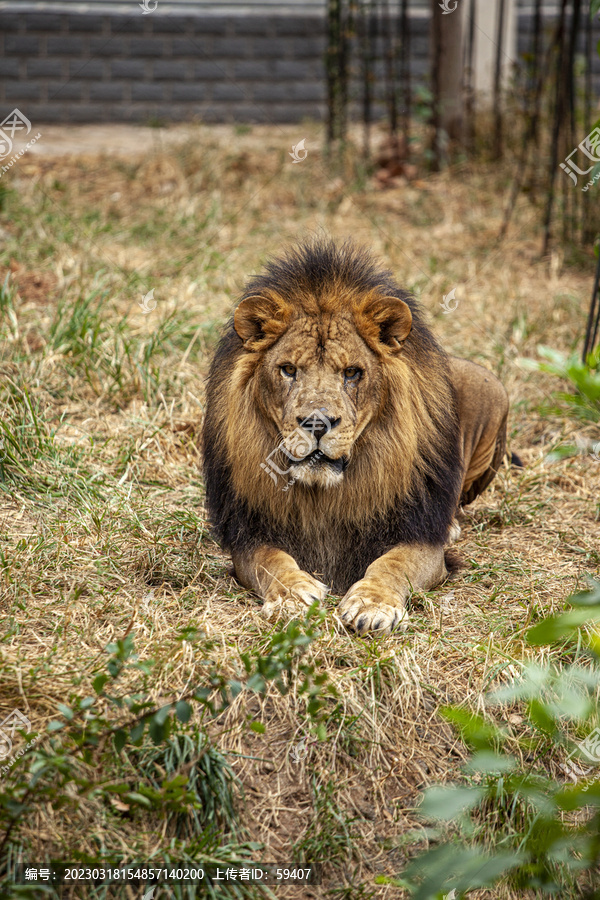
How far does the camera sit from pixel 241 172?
11312 millimetres

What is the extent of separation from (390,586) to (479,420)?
1.67m

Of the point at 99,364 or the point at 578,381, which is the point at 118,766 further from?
the point at 99,364

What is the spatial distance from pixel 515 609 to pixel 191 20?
13524mm

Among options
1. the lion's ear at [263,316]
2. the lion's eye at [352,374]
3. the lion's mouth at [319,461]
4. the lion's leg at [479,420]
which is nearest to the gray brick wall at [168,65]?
the lion's leg at [479,420]

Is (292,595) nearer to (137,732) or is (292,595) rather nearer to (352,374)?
(352,374)

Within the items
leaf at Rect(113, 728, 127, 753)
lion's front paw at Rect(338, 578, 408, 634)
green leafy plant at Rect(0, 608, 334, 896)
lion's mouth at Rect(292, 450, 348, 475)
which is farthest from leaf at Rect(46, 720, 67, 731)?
lion's mouth at Rect(292, 450, 348, 475)

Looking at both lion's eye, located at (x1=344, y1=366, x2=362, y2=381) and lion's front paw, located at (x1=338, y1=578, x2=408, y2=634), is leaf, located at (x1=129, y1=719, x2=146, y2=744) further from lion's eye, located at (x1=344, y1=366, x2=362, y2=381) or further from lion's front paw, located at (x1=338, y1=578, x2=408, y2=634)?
lion's eye, located at (x1=344, y1=366, x2=362, y2=381)

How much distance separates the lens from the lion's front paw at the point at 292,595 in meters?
3.75

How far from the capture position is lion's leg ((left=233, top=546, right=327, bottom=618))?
3.80m

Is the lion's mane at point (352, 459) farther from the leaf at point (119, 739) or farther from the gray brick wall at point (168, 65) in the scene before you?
the gray brick wall at point (168, 65)

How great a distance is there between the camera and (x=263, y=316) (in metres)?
3.97

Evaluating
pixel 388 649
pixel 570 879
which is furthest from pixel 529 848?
pixel 388 649

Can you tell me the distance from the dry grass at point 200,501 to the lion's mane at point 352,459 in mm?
361

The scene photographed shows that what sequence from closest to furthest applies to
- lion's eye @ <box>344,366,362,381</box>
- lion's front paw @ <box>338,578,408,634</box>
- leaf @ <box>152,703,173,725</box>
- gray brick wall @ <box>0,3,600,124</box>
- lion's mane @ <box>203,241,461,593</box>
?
leaf @ <box>152,703,173,725</box> → lion's front paw @ <box>338,578,408,634</box> → lion's eye @ <box>344,366,362,381</box> → lion's mane @ <box>203,241,461,593</box> → gray brick wall @ <box>0,3,600,124</box>
